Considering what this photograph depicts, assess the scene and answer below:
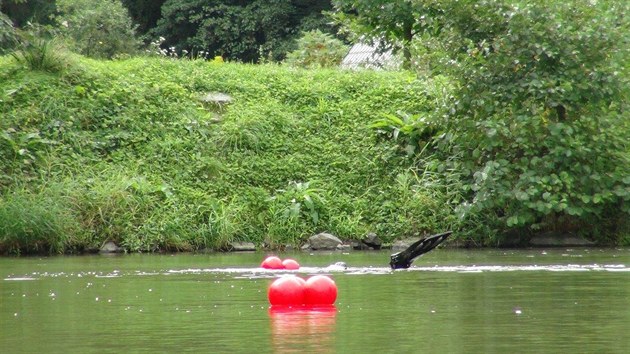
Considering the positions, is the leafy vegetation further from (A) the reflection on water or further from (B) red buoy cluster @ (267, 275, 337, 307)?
(A) the reflection on water

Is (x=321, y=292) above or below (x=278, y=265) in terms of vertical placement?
below

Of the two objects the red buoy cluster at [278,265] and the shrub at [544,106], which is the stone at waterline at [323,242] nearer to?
the shrub at [544,106]

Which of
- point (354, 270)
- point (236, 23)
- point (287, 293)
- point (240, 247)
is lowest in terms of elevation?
point (287, 293)

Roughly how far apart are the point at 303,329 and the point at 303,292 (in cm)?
183

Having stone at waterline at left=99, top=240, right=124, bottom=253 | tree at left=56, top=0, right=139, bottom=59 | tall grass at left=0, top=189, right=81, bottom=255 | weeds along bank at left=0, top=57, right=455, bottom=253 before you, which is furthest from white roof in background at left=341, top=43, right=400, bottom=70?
tall grass at left=0, top=189, right=81, bottom=255

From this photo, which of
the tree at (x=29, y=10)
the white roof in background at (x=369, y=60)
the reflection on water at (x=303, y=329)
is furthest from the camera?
the tree at (x=29, y=10)

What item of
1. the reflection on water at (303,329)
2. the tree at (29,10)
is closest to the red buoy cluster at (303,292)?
the reflection on water at (303,329)

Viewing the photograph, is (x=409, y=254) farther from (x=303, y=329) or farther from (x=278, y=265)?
(x=303, y=329)

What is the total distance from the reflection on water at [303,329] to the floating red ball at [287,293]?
0.34 ft

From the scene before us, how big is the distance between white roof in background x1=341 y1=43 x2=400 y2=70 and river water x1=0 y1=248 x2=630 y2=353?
46.7 feet

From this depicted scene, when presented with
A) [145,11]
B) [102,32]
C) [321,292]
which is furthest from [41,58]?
[145,11]

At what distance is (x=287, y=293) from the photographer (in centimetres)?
1016

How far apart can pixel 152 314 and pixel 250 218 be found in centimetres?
1220

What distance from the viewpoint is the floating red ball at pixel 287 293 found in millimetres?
10172
